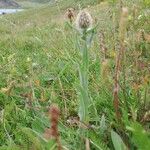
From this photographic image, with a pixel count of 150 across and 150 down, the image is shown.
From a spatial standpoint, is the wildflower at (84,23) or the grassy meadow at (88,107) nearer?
the grassy meadow at (88,107)

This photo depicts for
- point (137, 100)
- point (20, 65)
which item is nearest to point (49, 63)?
point (20, 65)

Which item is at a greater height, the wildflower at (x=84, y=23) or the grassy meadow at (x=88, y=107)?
the wildflower at (x=84, y=23)

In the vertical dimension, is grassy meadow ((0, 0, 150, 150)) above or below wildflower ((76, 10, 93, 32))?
below

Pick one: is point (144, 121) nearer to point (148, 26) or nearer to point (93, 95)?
point (93, 95)

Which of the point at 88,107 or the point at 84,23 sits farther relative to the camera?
the point at 88,107

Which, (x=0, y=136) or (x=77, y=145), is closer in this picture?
(x=77, y=145)

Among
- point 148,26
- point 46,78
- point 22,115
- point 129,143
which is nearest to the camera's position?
point 129,143

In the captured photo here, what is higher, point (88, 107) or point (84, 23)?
point (84, 23)

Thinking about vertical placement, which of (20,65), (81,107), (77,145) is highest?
(81,107)

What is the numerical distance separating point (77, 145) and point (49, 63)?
2.59 metres

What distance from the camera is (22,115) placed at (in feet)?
9.32

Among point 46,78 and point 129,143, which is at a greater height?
point 129,143

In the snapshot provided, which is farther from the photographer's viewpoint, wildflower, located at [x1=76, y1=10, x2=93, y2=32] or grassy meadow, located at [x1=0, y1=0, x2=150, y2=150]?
wildflower, located at [x1=76, y1=10, x2=93, y2=32]

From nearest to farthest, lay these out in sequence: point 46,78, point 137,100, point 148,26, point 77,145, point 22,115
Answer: point 77,145, point 137,100, point 22,115, point 46,78, point 148,26
